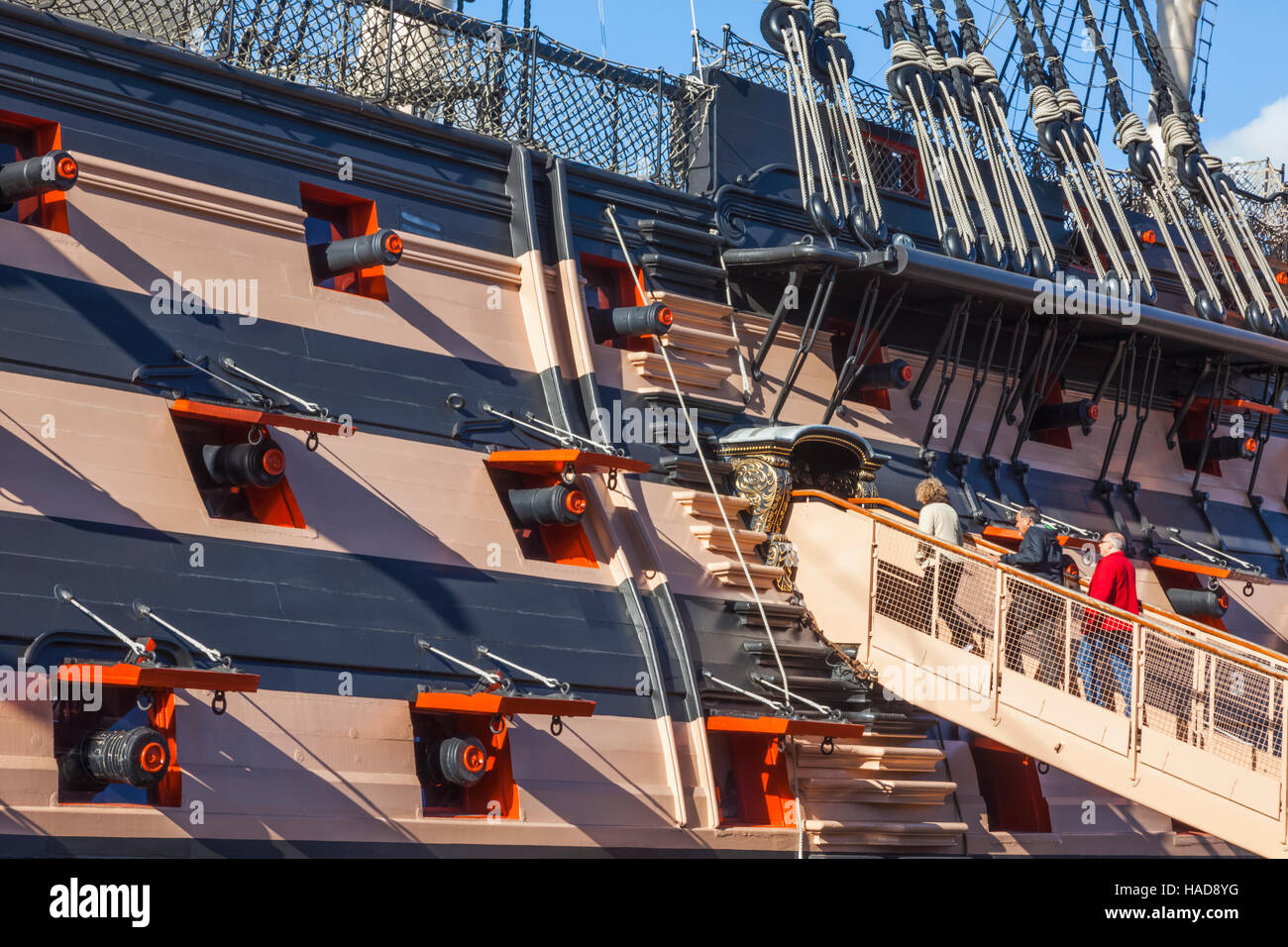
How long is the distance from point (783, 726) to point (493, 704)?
107 inches

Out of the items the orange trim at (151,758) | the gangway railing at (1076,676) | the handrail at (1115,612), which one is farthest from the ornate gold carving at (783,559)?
the orange trim at (151,758)

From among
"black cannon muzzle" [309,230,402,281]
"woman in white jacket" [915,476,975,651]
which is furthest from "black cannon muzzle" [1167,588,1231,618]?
"black cannon muzzle" [309,230,402,281]

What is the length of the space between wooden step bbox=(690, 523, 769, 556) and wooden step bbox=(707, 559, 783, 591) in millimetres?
146

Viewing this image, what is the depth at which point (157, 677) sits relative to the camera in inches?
390

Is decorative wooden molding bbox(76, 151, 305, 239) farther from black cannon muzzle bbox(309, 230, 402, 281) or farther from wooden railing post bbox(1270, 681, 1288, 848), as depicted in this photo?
wooden railing post bbox(1270, 681, 1288, 848)

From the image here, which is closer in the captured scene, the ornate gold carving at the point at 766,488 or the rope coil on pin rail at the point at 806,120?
the ornate gold carving at the point at 766,488

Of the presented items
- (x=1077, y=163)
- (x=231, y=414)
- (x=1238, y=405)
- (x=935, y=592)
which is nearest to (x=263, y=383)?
(x=231, y=414)

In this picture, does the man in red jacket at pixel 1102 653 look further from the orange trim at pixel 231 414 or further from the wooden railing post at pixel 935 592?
the orange trim at pixel 231 414

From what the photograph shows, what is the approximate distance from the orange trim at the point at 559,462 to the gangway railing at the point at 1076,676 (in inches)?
93.3

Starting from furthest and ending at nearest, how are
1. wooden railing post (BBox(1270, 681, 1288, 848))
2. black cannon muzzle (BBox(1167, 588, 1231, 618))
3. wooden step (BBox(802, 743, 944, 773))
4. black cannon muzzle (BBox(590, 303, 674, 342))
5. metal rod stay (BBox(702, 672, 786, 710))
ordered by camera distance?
1. black cannon muzzle (BBox(1167, 588, 1231, 618))
2. black cannon muzzle (BBox(590, 303, 674, 342))
3. wooden step (BBox(802, 743, 944, 773))
4. metal rod stay (BBox(702, 672, 786, 710))
5. wooden railing post (BBox(1270, 681, 1288, 848))

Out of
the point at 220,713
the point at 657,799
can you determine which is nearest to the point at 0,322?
the point at 220,713

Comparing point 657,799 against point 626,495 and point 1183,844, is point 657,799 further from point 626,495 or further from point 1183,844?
point 1183,844

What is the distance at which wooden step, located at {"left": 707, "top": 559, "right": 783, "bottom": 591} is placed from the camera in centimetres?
1461

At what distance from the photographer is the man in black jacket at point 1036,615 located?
1308cm
